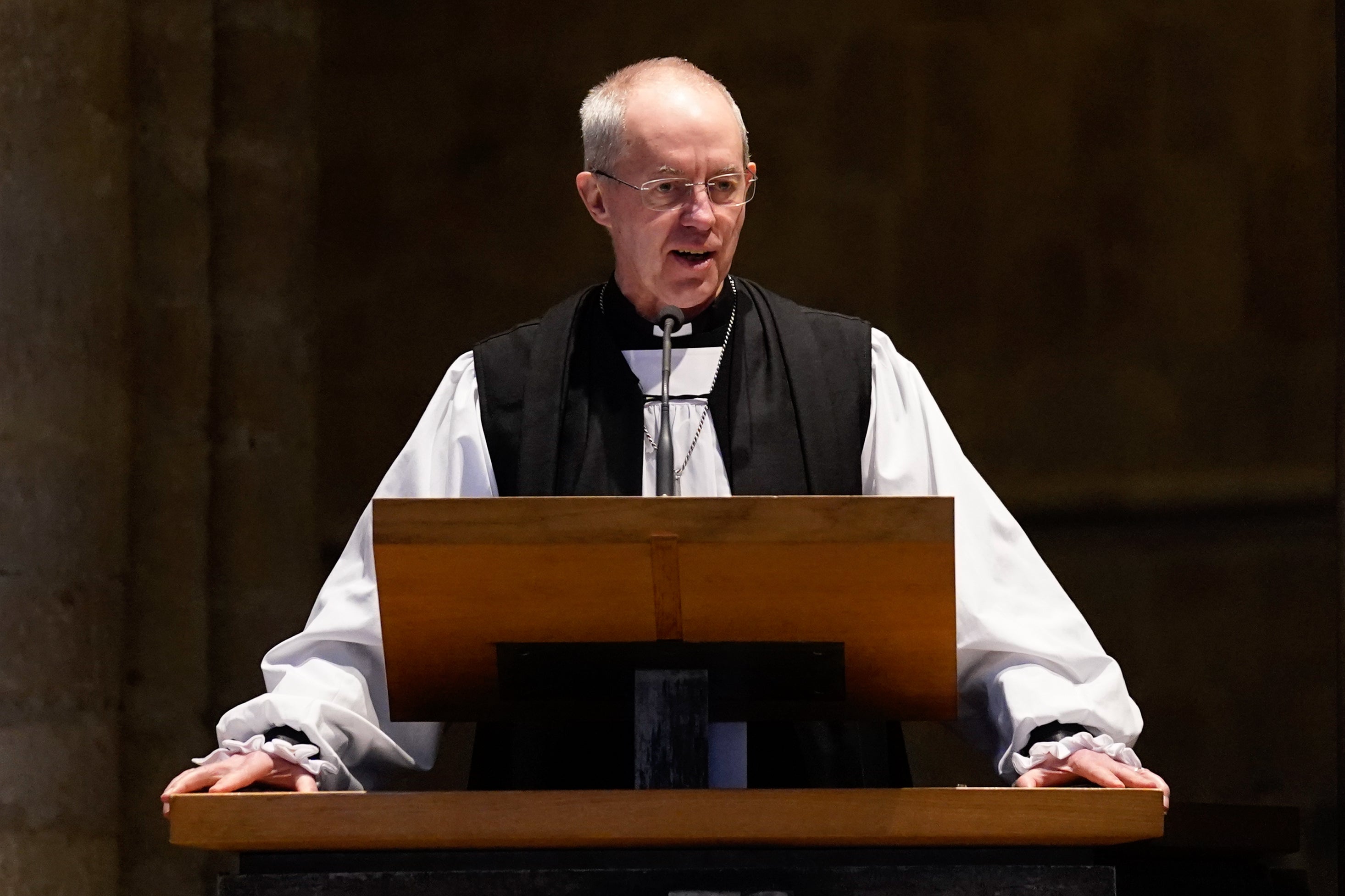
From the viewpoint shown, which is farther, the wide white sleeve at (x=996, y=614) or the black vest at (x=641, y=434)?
the black vest at (x=641, y=434)

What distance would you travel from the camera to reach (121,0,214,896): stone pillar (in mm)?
5852

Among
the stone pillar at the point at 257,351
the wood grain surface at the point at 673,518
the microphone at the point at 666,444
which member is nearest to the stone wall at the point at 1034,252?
the stone pillar at the point at 257,351

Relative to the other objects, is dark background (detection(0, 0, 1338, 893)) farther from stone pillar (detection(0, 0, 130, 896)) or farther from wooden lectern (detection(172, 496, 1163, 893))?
wooden lectern (detection(172, 496, 1163, 893))

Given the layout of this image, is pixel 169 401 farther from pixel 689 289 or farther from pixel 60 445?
pixel 689 289

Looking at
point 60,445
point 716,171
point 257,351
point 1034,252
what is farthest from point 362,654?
point 1034,252

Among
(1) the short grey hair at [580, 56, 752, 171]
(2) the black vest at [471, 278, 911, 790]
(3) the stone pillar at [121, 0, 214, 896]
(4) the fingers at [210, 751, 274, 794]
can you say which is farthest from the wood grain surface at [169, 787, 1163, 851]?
(3) the stone pillar at [121, 0, 214, 896]

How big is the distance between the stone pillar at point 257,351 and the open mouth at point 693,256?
322 centimetres

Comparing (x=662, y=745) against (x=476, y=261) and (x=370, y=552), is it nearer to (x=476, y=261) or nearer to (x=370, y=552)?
(x=370, y=552)

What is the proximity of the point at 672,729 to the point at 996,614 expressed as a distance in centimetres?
74

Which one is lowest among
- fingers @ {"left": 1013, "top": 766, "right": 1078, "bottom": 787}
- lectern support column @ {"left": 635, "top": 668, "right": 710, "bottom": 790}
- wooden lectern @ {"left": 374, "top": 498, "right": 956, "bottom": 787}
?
fingers @ {"left": 1013, "top": 766, "right": 1078, "bottom": 787}

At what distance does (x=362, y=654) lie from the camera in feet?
9.90

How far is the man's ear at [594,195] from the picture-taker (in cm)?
341

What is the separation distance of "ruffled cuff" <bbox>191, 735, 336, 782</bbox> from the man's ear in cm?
119

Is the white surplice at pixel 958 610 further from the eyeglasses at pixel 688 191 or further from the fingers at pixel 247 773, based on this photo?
the eyeglasses at pixel 688 191
